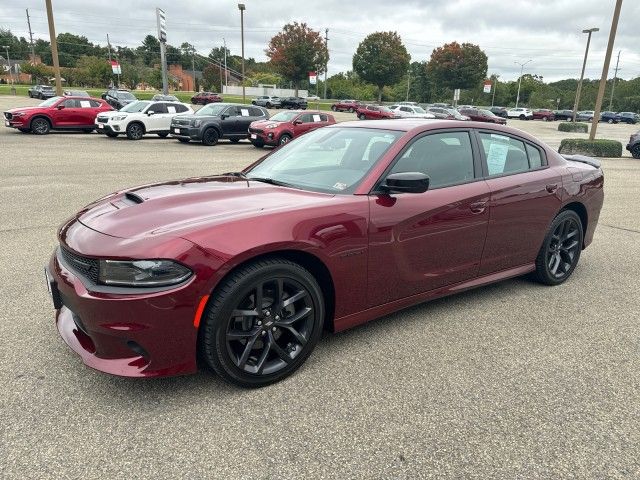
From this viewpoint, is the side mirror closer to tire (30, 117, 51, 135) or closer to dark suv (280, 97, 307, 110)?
tire (30, 117, 51, 135)

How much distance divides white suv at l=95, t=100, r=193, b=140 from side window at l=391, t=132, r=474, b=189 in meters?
17.5

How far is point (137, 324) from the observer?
2336 millimetres

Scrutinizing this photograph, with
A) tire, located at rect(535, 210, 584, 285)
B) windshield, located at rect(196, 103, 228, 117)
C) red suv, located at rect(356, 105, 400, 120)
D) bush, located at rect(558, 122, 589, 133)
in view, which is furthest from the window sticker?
bush, located at rect(558, 122, 589, 133)

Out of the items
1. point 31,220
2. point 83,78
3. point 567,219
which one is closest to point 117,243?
point 567,219

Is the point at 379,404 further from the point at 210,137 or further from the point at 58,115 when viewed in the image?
the point at 58,115

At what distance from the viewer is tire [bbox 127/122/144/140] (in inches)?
737

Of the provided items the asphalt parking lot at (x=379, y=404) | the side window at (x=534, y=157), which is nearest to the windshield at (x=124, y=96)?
the asphalt parking lot at (x=379, y=404)

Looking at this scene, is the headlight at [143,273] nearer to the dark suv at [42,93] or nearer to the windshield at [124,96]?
the windshield at [124,96]

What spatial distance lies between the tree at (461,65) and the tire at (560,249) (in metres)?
70.8

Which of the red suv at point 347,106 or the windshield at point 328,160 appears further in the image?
the red suv at point 347,106

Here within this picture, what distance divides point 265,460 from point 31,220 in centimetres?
567

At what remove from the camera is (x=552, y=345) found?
3340 millimetres

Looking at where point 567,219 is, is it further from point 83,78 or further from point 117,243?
point 83,78

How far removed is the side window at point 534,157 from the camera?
4227mm
